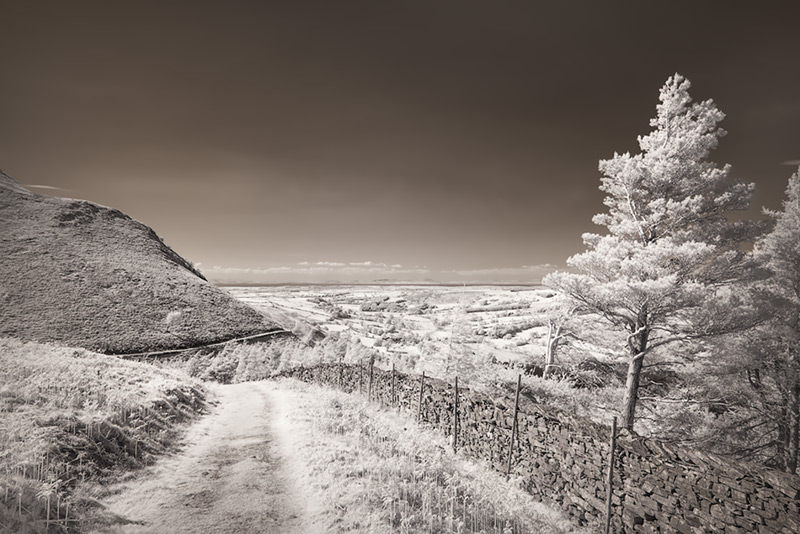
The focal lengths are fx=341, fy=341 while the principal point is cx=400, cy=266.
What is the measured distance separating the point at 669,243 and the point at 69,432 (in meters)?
16.8

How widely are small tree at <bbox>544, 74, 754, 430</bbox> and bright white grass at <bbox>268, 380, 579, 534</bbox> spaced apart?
5.87 m

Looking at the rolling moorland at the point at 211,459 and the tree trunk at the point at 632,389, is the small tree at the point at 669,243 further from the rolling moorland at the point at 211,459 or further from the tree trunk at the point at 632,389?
the rolling moorland at the point at 211,459

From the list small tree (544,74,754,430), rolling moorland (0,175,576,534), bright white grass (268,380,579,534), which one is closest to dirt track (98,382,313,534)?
rolling moorland (0,175,576,534)

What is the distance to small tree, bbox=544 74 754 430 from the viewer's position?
1084cm

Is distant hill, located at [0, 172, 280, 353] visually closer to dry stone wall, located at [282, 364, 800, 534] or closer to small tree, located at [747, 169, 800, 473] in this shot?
dry stone wall, located at [282, 364, 800, 534]

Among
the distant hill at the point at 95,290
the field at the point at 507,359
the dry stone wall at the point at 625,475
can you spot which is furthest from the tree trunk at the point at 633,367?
the distant hill at the point at 95,290

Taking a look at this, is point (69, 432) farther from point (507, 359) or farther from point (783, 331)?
point (507, 359)

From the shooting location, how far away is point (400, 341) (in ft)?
157

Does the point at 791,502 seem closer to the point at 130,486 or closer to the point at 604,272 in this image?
the point at 604,272

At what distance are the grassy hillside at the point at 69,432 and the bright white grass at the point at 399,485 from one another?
3880mm

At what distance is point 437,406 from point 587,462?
6.33 meters

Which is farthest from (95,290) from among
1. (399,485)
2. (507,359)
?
(399,485)

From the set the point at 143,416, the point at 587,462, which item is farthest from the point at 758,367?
the point at 143,416

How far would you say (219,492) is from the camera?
714 cm
